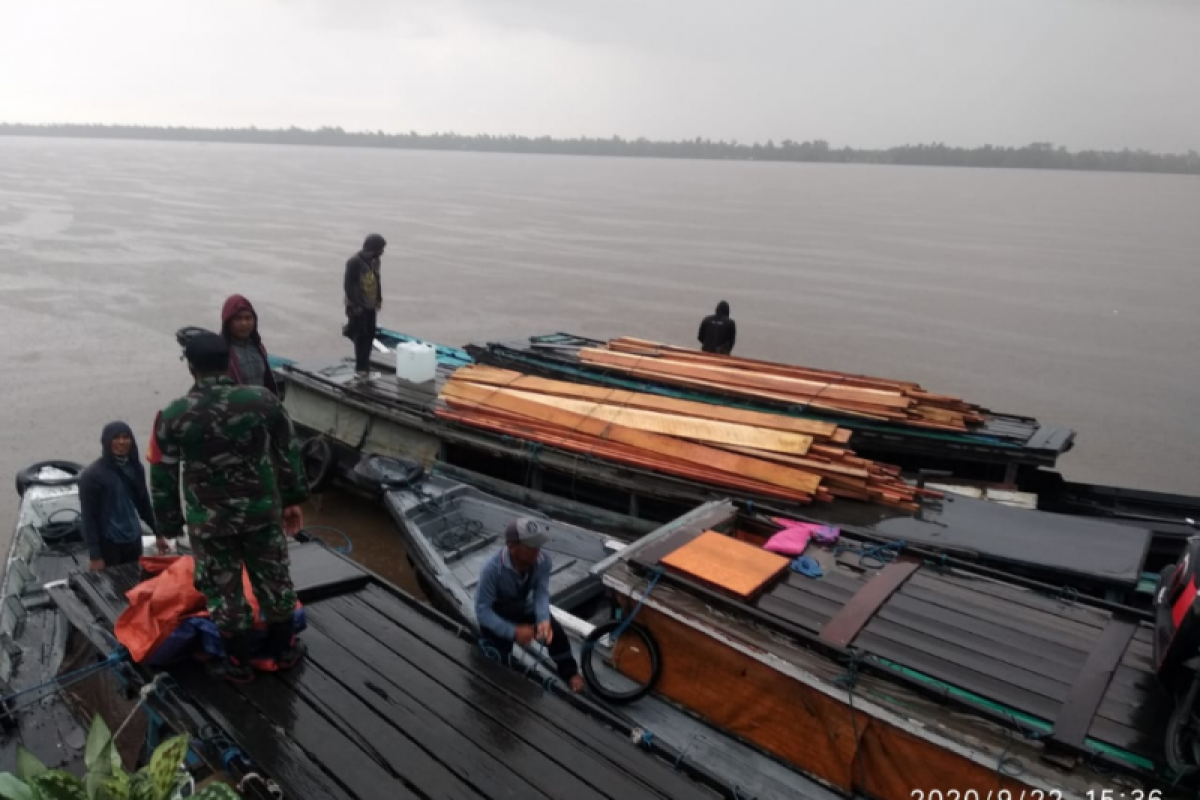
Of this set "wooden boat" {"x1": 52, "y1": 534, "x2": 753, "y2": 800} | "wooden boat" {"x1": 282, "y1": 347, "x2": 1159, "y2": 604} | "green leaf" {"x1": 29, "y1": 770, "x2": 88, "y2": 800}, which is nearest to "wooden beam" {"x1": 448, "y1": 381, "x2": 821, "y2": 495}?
"wooden boat" {"x1": 282, "y1": 347, "x2": 1159, "y2": 604}

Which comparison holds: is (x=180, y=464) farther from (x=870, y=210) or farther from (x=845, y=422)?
(x=870, y=210)

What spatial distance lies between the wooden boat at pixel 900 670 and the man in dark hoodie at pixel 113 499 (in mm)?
3563

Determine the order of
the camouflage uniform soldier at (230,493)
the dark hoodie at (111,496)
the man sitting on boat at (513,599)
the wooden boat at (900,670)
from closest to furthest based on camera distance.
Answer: the camouflage uniform soldier at (230,493) → the wooden boat at (900,670) → the man sitting on boat at (513,599) → the dark hoodie at (111,496)

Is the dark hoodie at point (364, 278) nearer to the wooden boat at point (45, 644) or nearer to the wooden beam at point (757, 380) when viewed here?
the wooden beam at point (757, 380)

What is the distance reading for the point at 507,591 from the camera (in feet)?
14.5

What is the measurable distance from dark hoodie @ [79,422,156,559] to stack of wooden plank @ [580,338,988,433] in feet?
19.4

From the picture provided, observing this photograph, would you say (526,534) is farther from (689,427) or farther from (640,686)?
(689,427)

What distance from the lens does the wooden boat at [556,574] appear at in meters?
4.52

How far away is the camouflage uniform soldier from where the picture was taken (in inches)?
141

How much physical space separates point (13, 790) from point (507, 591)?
7.95 ft

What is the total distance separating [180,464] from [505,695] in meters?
1.95

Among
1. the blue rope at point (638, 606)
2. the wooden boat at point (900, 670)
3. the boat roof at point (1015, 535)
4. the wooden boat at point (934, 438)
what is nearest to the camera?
the wooden boat at point (900, 670)

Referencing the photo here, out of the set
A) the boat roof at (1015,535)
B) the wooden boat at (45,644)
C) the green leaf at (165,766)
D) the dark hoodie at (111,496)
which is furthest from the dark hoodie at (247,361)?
the boat roof at (1015,535)

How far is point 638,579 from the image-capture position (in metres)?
4.97
